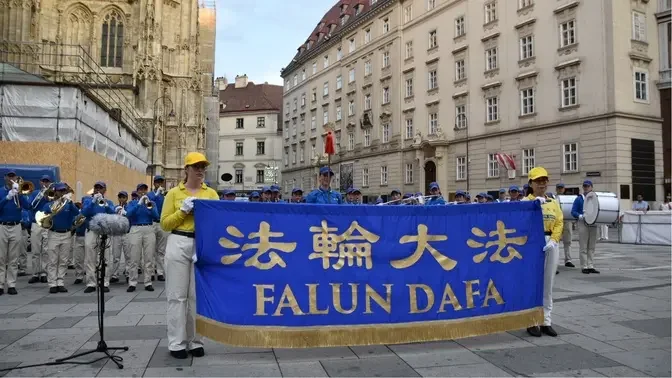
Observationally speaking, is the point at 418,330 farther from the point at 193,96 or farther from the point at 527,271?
the point at 193,96

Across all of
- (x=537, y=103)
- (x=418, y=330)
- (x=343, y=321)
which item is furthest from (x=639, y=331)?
(x=537, y=103)

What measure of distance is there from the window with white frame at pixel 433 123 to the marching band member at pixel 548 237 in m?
34.5

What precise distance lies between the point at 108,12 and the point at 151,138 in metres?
11.6

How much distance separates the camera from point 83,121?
66.6ft

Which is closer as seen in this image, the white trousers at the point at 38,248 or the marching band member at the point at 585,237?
the white trousers at the point at 38,248

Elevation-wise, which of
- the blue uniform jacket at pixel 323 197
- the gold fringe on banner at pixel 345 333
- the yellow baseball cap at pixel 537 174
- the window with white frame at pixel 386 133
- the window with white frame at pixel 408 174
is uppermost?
the window with white frame at pixel 386 133

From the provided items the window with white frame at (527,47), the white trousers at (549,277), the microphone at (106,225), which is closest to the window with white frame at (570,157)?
the window with white frame at (527,47)

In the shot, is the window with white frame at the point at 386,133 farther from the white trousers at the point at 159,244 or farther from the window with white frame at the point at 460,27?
the white trousers at the point at 159,244

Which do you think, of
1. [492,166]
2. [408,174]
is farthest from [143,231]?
[408,174]

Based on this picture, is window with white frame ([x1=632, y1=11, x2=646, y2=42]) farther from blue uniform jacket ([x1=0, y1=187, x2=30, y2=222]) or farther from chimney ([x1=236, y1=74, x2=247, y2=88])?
chimney ([x1=236, y1=74, x2=247, y2=88])

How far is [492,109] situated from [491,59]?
11.6 feet

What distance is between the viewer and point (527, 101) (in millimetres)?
32906

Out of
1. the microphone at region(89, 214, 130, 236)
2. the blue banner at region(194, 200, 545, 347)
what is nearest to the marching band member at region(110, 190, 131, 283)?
the microphone at region(89, 214, 130, 236)

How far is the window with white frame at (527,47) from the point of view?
32.6 m
